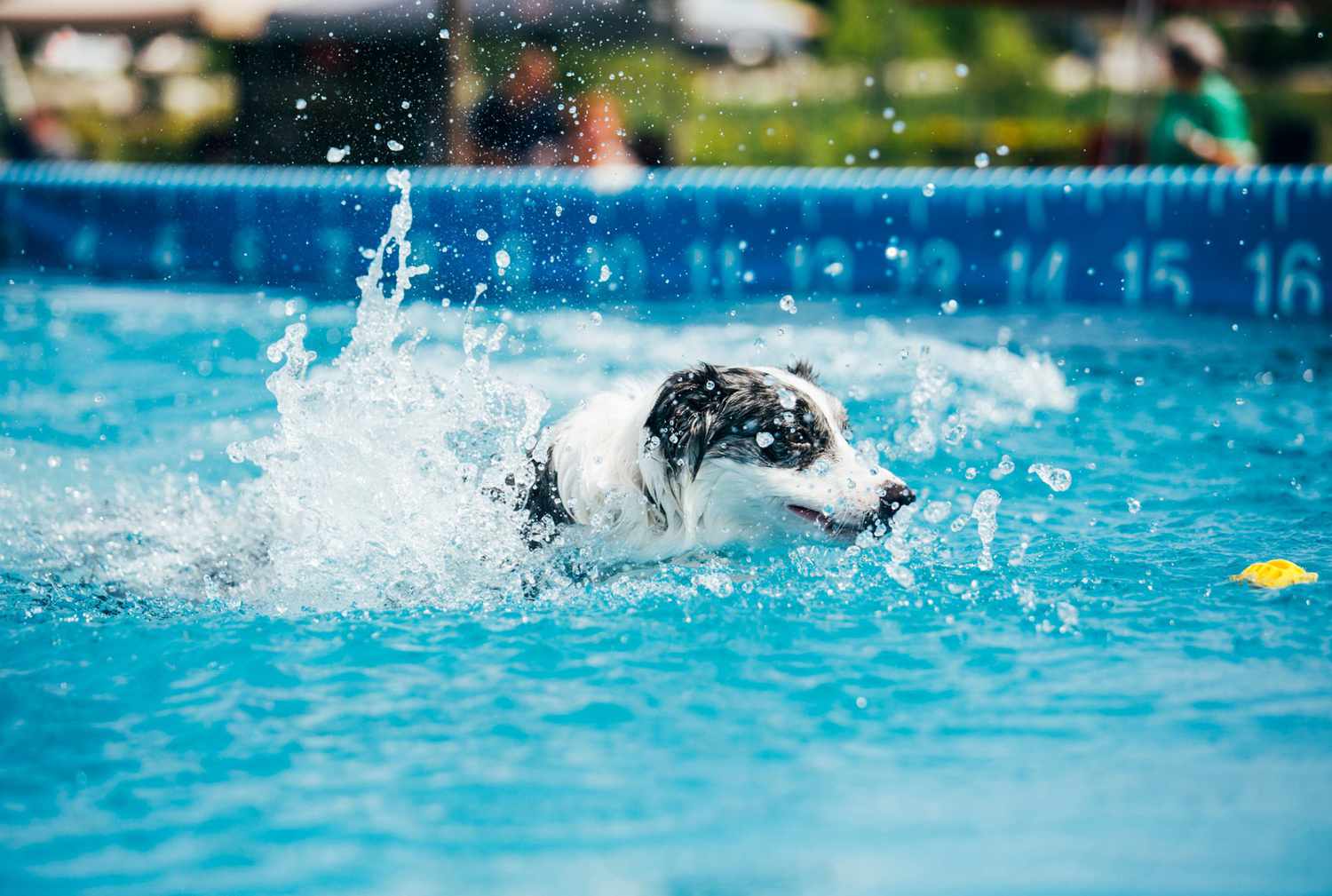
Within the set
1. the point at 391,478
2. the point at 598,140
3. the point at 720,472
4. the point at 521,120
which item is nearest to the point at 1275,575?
the point at 720,472

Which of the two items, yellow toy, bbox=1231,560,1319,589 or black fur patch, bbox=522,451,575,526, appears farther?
black fur patch, bbox=522,451,575,526

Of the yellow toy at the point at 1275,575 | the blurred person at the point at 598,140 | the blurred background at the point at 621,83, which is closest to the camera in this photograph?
the yellow toy at the point at 1275,575

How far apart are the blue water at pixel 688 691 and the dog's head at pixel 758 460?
0.19 metres

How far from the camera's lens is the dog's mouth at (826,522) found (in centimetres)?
388

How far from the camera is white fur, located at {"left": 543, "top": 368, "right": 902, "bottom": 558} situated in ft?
12.7

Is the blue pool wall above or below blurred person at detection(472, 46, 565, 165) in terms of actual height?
below

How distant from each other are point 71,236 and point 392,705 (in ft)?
24.7

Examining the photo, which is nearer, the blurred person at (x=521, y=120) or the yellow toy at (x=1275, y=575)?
the yellow toy at (x=1275, y=575)

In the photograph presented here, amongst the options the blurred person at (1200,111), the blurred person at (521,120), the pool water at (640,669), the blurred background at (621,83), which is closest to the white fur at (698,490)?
the pool water at (640,669)

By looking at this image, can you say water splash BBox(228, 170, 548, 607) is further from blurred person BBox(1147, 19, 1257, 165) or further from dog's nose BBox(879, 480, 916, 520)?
blurred person BBox(1147, 19, 1257, 165)

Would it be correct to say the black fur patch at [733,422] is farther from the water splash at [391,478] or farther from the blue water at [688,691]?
the water splash at [391,478]

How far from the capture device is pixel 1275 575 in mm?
3994

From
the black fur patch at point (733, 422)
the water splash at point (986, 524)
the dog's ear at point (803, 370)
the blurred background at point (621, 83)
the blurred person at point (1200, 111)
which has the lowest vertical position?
the water splash at point (986, 524)

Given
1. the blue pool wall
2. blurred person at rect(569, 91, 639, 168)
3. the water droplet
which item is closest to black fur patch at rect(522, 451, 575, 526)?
the water droplet
